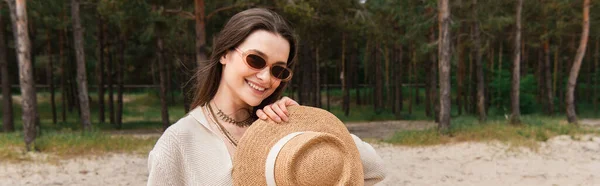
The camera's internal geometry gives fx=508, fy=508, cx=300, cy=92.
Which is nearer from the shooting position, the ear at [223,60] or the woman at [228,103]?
the woman at [228,103]

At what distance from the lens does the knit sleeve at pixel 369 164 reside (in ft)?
6.06

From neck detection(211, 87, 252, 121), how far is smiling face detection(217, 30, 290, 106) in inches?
1.2

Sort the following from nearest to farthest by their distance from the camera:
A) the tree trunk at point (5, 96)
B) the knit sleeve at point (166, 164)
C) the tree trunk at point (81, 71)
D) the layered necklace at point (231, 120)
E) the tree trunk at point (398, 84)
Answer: the knit sleeve at point (166, 164), the layered necklace at point (231, 120), the tree trunk at point (81, 71), the tree trunk at point (5, 96), the tree trunk at point (398, 84)

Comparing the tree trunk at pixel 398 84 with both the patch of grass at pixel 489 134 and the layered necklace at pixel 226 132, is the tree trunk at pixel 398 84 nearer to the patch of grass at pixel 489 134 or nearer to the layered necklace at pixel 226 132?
the patch of grass at pixel 489 134

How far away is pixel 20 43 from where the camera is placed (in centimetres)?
1183

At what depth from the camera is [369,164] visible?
186cm

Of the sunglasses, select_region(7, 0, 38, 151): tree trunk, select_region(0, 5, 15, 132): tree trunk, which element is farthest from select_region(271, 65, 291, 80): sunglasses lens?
select_region(0, 5, 15, 132): tree trunk

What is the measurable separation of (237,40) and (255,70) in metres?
0.13

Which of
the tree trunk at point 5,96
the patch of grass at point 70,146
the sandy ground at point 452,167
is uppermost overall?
the tree trunk at point 5,96

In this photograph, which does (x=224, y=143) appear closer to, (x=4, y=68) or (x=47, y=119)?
(x=4, y=68)

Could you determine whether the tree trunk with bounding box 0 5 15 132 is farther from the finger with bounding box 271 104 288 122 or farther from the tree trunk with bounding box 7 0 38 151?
the finger with bounding box 271 104 288 122

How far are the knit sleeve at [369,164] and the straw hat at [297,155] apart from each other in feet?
0.41

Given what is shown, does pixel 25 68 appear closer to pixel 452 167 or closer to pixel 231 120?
pixel 452 167

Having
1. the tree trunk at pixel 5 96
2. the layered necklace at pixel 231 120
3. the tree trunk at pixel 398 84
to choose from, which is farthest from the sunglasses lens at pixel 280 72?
the tree trunk at pixel 398 84
